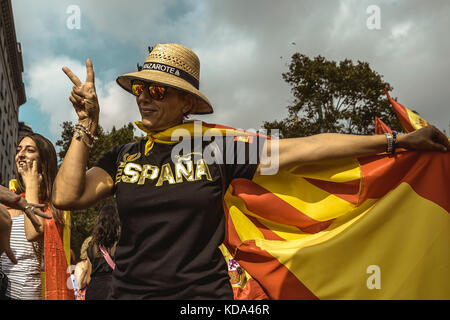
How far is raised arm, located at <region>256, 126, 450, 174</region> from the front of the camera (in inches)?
83.6

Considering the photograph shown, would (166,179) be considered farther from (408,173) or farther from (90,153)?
(90,153)

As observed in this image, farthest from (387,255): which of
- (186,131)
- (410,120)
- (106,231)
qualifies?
(106,231)

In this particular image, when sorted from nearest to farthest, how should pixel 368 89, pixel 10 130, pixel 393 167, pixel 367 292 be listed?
1. pixel 367 292
2. pixel 393 167
3. pixel 368 89
4. pixel 10 130

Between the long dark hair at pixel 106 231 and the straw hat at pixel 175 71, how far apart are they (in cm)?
277

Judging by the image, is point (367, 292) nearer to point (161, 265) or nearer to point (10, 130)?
point (161, 265)

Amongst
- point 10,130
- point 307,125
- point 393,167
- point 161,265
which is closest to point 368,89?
point 307,125

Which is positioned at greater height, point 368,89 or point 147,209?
point 368,89

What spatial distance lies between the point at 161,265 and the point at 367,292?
1188 millimetres

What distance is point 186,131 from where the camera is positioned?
2.19m

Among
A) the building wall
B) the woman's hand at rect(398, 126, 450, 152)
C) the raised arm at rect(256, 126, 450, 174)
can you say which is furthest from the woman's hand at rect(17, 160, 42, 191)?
the building wall

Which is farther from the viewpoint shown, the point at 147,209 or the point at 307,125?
the point at 307,125

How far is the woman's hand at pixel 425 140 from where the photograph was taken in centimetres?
220

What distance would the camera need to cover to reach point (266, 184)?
7.97ft

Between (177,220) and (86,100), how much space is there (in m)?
0.77
